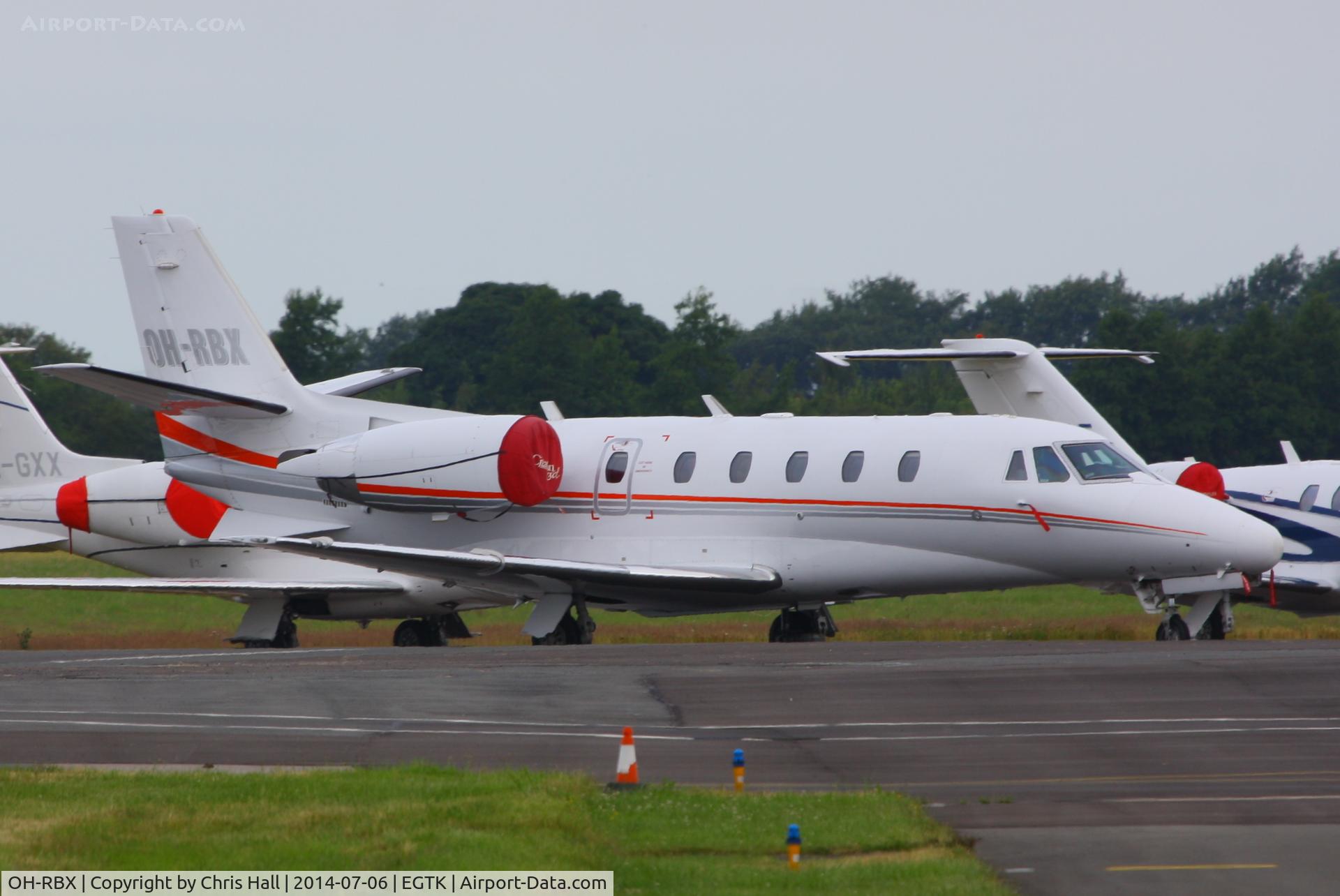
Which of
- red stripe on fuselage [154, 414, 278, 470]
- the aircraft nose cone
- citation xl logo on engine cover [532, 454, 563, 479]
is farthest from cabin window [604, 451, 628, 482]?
the aircraft nose cone

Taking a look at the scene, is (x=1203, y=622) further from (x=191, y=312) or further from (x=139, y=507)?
(x=139, y=507)

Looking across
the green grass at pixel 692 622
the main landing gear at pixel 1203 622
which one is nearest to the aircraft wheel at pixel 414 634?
the green grass at pixel 692 622

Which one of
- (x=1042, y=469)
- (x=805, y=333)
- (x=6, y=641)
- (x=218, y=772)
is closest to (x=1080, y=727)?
(x=218, y=772)

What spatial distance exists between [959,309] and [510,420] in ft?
347

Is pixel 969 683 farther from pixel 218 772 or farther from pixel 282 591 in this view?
pixel 282 591

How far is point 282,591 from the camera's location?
27.3 metres

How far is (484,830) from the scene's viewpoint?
1028 centimetres

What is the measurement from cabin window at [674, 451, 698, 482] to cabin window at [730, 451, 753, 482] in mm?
578

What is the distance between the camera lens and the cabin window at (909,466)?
76.5 ft

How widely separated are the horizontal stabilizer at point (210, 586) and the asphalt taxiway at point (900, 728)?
577 centimetres

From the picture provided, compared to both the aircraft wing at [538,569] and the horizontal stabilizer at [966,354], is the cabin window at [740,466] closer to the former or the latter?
the aircraft wing at [538,569]

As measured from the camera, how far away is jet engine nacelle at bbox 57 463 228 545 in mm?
29297

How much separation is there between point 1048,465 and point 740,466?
4072mm

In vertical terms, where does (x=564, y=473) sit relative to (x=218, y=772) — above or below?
above
